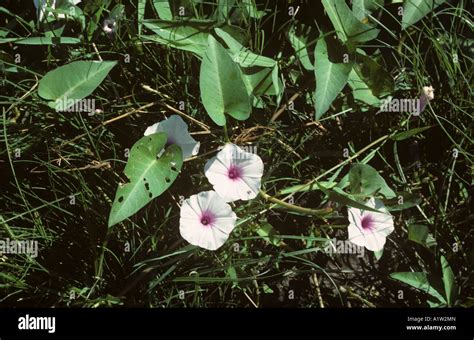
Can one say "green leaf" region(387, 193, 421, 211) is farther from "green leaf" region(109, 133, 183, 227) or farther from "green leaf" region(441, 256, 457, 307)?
"green leaf" region(109, 133, 183, 227)

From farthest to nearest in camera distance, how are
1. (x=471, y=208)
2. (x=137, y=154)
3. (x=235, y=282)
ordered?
1. (x=471, y=208)
2. (x=235, y=282)
3. (x=137, y=154)

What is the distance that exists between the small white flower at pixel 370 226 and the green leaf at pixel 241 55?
0.32 metres

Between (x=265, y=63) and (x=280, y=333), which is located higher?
(x=265, y=63)

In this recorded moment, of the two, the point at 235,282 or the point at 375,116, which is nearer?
the point at 235,282

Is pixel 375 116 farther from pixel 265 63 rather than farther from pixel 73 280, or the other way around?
pixel 73 280

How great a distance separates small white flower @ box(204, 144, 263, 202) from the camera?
1032mm

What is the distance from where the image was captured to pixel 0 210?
1.15 metres

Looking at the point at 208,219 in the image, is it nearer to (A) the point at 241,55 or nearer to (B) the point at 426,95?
(A) the point at 241,55

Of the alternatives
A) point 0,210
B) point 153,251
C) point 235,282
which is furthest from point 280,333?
point 0,210

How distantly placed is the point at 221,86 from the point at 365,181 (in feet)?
1.05

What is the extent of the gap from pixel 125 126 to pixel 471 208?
28.3 inches

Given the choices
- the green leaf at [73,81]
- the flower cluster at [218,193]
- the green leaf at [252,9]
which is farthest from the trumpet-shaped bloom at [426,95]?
the green leaf at [73,81]

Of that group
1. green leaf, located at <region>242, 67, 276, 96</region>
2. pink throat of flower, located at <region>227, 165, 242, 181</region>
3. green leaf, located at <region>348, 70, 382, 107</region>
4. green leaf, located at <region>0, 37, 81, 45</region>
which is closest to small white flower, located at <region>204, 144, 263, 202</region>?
pink throat of flower, located at <region>227, 165, 242, 181</region>

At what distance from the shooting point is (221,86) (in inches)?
40.4
